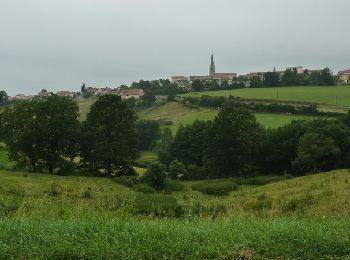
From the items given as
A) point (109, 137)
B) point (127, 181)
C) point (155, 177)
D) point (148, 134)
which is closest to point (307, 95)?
point (148, 134)

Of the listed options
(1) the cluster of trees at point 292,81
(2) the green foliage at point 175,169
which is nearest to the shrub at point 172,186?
(2) the green foliage at point 175,169

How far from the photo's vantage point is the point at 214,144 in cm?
6394

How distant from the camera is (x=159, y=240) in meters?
6.06

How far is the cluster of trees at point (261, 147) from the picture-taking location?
2299 inches

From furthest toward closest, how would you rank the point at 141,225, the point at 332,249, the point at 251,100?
the point at 251,100
the point at 141,225
the point at 332,249

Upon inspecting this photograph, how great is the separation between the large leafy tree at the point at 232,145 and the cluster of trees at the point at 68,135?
42.0 ft

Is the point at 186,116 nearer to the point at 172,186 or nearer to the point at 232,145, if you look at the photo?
the point at 232,145

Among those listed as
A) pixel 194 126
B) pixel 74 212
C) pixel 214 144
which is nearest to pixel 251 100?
pixel 194 126

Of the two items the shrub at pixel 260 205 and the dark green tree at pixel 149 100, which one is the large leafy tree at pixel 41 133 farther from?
the dark green tree at pixel 149 100

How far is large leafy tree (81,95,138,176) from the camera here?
54406mm

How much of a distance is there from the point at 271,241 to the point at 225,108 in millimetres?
60752

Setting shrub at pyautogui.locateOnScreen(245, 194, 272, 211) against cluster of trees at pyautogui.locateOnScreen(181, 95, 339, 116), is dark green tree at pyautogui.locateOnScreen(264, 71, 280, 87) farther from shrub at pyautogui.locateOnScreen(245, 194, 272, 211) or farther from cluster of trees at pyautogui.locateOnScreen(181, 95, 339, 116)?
shrub at pyautogui.locateOnScreen(245, 194, 272, 211)

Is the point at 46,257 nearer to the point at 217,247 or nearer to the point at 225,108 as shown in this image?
the point at 217,247

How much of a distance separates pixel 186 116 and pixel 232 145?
40724 millimetres
